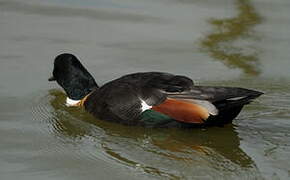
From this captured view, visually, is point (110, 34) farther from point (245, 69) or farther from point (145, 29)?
point (245, 69)

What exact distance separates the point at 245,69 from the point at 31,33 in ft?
9.19

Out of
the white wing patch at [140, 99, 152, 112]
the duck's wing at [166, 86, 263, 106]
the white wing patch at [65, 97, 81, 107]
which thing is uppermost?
the duck's wing at [166, 86, 263, 106]

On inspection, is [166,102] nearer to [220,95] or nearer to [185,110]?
[185,110]

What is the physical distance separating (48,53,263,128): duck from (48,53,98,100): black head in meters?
0.45

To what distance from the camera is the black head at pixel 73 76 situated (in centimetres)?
825

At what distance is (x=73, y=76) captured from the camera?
830 centimetres

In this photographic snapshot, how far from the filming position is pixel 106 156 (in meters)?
6.59

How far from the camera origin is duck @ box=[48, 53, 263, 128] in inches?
276

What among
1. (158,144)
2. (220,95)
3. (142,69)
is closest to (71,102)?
(142,69)

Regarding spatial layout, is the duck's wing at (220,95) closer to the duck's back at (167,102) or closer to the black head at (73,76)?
the duck's back at (167,102)

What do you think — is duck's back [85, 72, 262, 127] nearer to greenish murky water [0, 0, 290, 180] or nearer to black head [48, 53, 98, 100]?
greenish murky water [0, 0, 290, 180]

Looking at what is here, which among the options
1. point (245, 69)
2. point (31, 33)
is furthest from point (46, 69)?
point (245, 69)

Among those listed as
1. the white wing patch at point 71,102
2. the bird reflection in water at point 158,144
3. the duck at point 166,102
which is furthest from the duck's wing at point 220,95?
the white wing patch at point 71,102

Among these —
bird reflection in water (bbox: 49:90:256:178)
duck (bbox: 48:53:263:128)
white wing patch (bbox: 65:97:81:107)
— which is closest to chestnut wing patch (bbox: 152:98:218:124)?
duck (bbox: 48:53:263:128)
